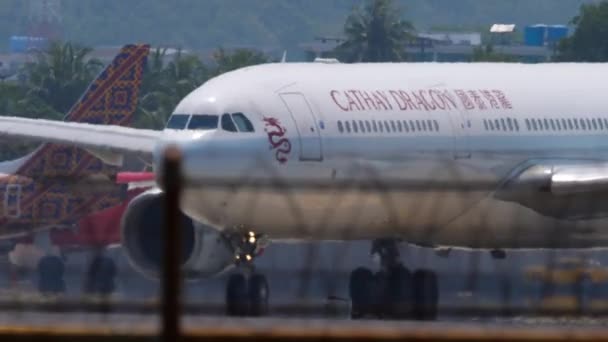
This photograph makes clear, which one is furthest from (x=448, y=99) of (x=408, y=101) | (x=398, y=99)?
(x=398, y=99)

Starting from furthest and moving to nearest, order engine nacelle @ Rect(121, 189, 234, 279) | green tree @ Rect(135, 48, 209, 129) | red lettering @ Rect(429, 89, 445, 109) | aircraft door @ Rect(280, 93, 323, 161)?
1. green tree @ Rect(135, 48, 209, 129)
2. red lettering @ Rect(429, 89, 445, 109)
3. aircraft door @ Rect(280, 93, 323, 161)
4. engine nacelle @ Rect(121, 189, 234, 279)

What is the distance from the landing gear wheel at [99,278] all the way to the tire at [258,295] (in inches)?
26.8

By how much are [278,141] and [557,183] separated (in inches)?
145

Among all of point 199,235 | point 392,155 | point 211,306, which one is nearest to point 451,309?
point 211,306

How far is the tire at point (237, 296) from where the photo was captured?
9.68 meters

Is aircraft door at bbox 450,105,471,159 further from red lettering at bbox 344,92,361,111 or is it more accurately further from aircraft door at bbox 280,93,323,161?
aircraft door at bbox 280,93,323,161

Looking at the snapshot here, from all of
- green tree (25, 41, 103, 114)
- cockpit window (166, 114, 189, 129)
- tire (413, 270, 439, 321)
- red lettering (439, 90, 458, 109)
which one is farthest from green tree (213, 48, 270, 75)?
tire (413, 270, 439, 321)

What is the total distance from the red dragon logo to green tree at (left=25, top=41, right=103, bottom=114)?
55.5 metres

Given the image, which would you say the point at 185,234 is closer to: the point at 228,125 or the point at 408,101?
the point at 228,125

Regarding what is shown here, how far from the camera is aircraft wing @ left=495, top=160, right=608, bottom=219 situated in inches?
878

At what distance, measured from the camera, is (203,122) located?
21250 mm

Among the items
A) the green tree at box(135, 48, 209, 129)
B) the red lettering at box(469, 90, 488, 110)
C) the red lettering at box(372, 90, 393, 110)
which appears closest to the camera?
the red lettering at box(372, 90, 393, 110)

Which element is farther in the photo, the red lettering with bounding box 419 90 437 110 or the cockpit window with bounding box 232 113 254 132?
the red lettering with bounding box 419 90 437 110

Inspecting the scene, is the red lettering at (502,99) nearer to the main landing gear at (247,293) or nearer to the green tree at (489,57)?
the main landing gear at (247,293)
